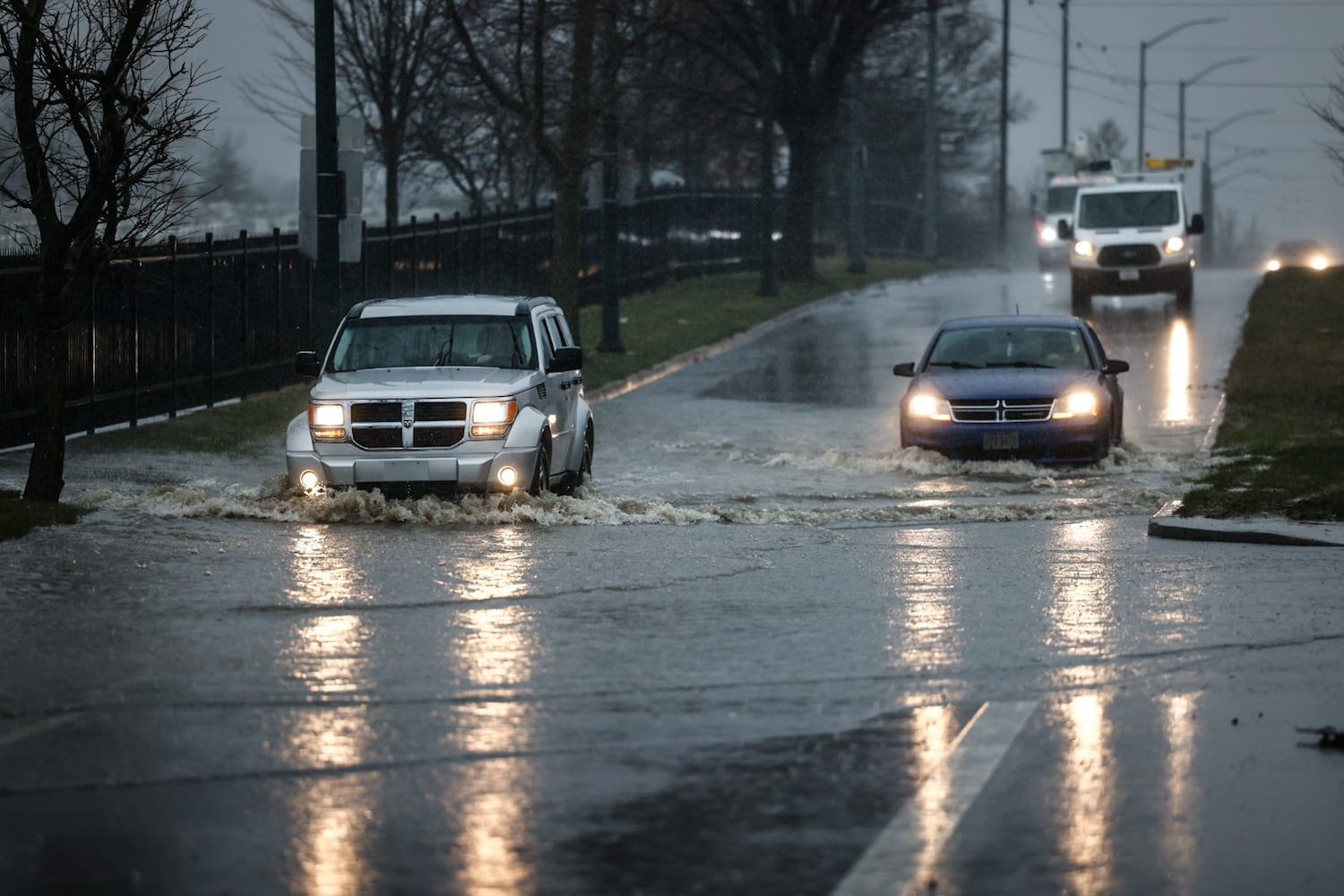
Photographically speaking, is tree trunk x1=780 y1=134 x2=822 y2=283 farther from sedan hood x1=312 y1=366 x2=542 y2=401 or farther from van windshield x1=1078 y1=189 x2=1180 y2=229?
sedan hood x1=312 y1=366 x2=542 y2=401

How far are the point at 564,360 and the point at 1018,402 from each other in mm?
5102

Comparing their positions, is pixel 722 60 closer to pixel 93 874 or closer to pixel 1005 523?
pixel 1005 523

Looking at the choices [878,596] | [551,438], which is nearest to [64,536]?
[551,438]

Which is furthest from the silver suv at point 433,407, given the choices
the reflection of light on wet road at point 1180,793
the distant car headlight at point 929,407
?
the reflection of light on wet road at point 1180,793

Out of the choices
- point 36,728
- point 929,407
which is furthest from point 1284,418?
point 36,728

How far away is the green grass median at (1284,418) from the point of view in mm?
15906

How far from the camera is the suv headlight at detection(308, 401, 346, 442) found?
15.9 meters

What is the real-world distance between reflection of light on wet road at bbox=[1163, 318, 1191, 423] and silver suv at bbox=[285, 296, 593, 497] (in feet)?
34.2

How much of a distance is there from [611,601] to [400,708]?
10.1ft

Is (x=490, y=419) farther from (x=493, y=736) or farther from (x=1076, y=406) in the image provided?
(x=493, y=736)

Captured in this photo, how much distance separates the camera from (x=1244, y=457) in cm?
1970

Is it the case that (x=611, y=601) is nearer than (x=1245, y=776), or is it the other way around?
(x=1245, y=776)

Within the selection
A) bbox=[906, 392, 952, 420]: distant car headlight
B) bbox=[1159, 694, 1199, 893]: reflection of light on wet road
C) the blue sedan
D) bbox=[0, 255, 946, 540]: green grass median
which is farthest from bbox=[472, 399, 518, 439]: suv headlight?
bbox=[1159, 694, 1199, 893]: reflection of light on wet road

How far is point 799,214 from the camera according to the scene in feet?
166
